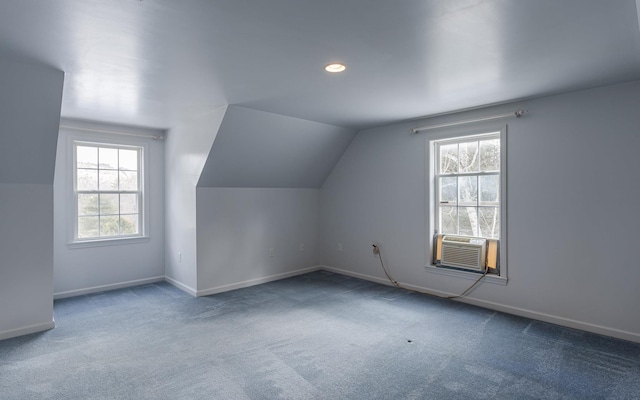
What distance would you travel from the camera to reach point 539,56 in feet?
8.23

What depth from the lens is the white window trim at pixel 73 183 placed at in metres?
4.49

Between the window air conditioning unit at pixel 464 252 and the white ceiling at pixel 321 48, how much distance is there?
1601 millimetres

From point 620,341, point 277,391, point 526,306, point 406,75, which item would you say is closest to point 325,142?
point 406,75

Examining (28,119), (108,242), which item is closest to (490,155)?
(28,119)

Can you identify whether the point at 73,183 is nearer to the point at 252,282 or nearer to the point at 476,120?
the point at 252,282

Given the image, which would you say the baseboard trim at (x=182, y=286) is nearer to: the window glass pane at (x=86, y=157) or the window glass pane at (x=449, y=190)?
the window glass pane at (x=86, y=157)

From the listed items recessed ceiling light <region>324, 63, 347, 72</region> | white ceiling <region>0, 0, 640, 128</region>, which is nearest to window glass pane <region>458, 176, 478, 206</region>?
white ceiling <region>0, 0, 640, 128</region>

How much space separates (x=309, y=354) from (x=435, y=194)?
2.61 m

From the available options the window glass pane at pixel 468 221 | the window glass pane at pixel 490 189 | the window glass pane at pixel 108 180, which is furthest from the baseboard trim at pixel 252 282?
the window glass pane at pixel 490 189

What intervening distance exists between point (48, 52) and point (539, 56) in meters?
3.37

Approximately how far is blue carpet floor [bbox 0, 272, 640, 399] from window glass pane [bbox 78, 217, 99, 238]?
0.93m

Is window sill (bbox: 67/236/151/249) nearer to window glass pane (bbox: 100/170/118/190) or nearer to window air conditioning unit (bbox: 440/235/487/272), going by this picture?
window glass pane (bbox: 100/170/118/190)

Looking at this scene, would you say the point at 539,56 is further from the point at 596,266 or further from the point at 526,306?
the point at 526,306

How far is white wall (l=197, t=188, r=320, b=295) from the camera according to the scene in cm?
462
